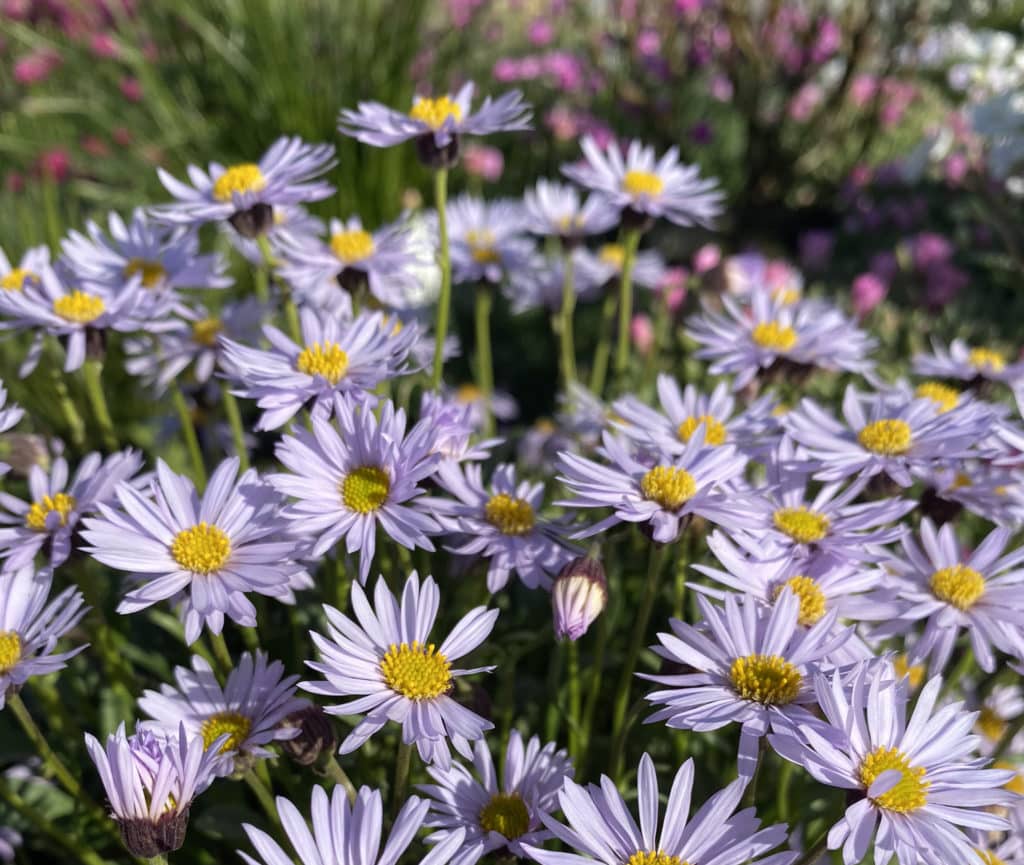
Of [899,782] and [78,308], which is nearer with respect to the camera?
[899,782]

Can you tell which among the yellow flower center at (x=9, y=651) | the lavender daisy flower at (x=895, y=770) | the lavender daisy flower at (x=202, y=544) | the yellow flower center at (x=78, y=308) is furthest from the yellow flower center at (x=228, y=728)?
the yellow flower center at (x=78, y=308)

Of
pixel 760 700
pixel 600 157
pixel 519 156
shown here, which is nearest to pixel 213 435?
pixel 600 157

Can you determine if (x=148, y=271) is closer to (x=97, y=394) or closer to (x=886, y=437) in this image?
(x=97, y=394)

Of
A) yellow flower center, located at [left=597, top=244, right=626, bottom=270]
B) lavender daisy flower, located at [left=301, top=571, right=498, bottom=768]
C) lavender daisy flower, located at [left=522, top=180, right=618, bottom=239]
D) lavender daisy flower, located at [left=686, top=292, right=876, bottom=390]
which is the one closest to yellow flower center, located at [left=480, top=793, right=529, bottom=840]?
lavender daisy flower, located at [left=301, top=571, right=498, bottom=768]

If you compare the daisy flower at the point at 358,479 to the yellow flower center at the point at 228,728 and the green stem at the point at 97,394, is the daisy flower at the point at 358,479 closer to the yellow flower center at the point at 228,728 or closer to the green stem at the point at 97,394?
the yellow flower center at the point at 228,728

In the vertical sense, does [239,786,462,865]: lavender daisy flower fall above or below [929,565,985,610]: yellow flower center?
below

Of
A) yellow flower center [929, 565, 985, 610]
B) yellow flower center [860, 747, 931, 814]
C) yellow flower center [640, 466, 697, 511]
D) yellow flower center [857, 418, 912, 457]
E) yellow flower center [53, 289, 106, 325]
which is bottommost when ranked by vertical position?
yellow flower center [860, 747, 931, 814]

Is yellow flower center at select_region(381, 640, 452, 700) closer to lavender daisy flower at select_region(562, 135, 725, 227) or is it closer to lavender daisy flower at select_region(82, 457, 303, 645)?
lavender daisy flower at select_region(82, 457, 303, 645)

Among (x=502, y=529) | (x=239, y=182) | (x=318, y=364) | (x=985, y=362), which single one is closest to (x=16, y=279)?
(x=239, y=182)
